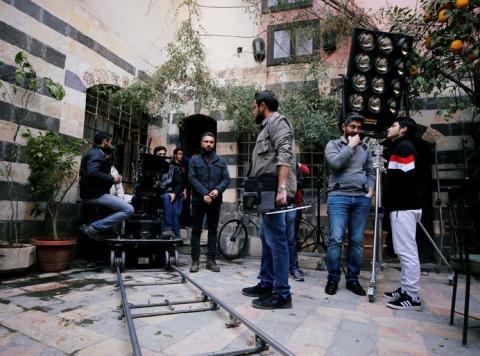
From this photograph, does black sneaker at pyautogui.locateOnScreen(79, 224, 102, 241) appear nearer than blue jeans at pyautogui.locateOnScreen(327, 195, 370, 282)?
No

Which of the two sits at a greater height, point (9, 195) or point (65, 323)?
point (9, 195)

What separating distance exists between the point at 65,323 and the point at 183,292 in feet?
4.23

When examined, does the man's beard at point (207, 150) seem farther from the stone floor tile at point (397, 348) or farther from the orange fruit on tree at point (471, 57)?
the orange fruit on tree at point (471, 57)

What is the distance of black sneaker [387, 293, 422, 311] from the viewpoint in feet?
10.7

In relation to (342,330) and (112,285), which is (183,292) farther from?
(342,330)

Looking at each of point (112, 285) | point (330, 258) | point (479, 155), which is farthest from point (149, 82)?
point (479, 155)

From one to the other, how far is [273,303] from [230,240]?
347 cm

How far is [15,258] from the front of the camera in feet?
13.8

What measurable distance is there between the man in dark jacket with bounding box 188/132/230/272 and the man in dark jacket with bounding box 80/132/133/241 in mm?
1040

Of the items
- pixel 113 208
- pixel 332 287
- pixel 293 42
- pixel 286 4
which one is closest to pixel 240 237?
pixel 113 208

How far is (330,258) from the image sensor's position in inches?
149

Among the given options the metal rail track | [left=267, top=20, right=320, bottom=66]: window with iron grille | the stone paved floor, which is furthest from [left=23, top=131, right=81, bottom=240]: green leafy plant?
[left=267, top=20, right=320, bottom=66]: window with iron grille

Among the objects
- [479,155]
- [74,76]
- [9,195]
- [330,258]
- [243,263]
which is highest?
[74,76]

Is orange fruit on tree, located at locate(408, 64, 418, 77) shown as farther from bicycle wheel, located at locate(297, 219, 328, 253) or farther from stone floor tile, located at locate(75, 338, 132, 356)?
stone floor tile, located at locate(75, 338, 132, 356)
